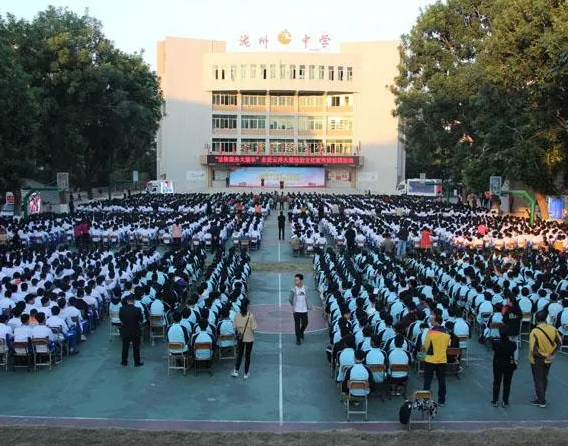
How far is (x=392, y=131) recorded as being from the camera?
67.1 metres

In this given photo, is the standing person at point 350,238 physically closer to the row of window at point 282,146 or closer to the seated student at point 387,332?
the seated student at point 387,332

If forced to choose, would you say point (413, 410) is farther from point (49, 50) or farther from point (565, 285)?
point (49, 50)

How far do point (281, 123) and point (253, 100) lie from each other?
13.4 feet

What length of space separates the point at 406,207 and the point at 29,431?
106ft

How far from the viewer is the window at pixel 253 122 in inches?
2660

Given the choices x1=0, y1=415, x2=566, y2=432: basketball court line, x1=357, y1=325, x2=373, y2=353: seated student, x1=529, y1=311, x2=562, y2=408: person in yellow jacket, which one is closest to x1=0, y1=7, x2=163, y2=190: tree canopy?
x1=0, y1=415, x2=566, y2=432: basketball court line

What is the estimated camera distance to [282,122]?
6775 centimetres

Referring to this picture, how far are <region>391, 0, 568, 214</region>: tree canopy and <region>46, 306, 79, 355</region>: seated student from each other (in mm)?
18425

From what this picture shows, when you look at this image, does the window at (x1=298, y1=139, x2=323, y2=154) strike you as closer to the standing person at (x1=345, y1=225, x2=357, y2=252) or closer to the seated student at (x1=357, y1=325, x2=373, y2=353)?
the standing person at (x1=345, y1=225, x2=357, y2=252)

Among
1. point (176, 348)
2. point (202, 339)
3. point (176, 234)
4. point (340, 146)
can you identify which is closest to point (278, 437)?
point (202, 339)

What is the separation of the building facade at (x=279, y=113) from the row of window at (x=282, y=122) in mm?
112

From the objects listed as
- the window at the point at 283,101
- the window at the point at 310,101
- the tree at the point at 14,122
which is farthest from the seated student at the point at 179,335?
the window at the point at 310,101

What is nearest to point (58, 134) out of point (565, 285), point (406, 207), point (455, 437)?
point (406, 207)

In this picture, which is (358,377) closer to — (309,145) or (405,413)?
(405,413)
